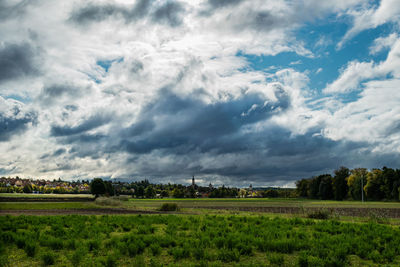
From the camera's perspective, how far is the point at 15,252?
14312 millimetres

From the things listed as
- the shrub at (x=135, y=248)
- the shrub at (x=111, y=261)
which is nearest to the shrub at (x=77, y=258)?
the shrub at (x=111, y=261)

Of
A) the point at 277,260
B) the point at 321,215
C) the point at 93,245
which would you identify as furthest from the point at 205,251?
the point at 321,215

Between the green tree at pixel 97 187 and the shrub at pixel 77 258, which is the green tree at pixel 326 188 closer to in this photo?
the green tree at pixel 97 187

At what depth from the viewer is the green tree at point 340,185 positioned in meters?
150

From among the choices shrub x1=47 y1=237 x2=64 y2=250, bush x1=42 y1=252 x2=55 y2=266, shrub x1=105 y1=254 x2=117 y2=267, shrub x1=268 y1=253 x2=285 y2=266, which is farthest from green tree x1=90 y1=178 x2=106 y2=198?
shrub x1=268 y1=253 x2=285 y2=266

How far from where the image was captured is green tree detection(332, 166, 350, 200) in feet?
493

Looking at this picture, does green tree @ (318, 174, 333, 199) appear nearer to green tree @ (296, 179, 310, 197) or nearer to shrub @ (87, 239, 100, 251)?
green tree @ (296, 179, 310, 197)

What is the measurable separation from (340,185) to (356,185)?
15.1 metres

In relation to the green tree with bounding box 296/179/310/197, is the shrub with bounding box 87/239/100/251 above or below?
above

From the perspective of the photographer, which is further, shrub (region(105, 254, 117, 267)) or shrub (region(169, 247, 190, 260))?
shrub (region(169, 247, 190, 260))

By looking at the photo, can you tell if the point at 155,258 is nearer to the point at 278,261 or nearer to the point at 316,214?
the point at 278,261

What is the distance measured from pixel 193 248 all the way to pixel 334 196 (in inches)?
6168

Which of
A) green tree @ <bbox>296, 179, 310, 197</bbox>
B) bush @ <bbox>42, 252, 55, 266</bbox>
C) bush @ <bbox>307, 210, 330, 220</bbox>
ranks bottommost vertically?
green tree @ <bbox>296, 179, 310, 197</bbox>

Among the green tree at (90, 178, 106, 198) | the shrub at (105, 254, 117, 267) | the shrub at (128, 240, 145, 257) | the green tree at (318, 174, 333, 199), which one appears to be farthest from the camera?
the green tree at (318, 174, 333, 199)
